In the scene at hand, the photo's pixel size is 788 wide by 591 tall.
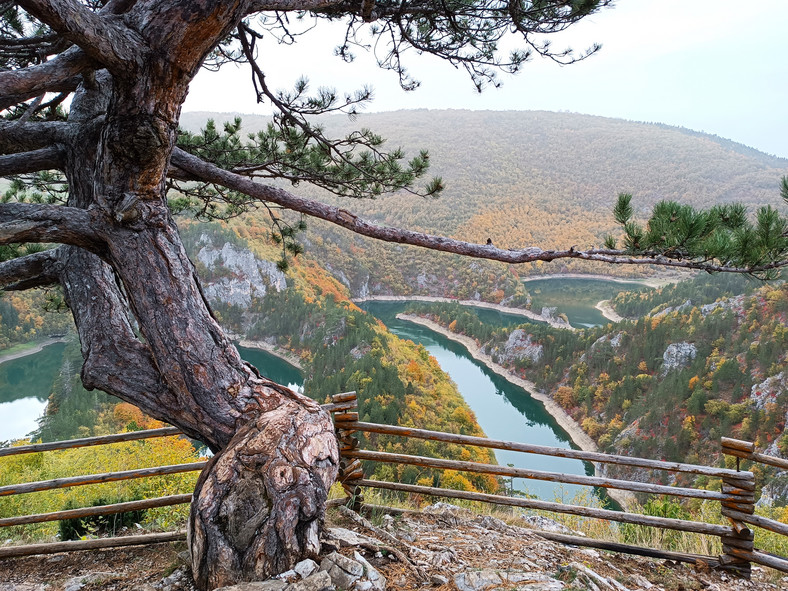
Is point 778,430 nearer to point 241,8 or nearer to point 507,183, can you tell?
point 241,8

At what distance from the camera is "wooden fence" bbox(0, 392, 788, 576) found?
10.6 feet

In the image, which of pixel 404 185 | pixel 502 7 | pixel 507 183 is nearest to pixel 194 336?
pixel 404 185

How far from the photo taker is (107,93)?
8.80 feet

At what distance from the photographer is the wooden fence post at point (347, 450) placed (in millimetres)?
3643

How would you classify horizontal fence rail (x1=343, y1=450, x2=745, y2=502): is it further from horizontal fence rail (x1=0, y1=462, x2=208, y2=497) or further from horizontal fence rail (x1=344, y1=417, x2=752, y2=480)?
horizontal fence rail (x1=0, y1=462, x2=208, y2=497)

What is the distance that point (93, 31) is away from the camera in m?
1.75

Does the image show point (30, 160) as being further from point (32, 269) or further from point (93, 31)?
point (93, 31)

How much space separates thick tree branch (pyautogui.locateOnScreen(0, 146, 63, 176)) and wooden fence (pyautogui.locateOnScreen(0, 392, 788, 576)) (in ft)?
5.56

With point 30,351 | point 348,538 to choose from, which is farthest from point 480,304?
point 348,538

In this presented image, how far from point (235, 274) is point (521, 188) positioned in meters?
60.5

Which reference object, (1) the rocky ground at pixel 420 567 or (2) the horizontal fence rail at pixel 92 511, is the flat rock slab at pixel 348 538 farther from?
(2) the horizontal fence rail at pixel 92 511

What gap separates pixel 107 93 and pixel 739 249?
11.5 feet

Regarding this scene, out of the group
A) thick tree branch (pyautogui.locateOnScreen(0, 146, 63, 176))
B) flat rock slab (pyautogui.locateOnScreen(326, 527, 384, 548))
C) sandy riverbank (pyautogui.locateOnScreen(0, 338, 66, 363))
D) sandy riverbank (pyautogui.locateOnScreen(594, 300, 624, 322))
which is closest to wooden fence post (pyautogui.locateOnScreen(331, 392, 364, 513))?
flat rock slab (pyautogui.locateOnScreen(326, 527, 384, 548))

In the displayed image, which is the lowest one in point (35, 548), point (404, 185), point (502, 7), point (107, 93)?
point (35, 548)
